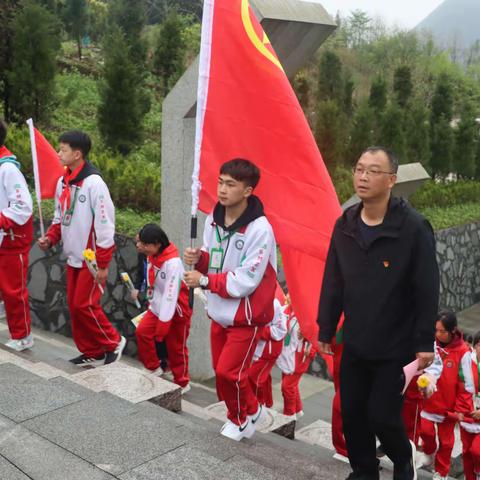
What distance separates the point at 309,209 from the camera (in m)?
4.11

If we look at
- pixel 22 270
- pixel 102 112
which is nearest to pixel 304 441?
pixel 22 270

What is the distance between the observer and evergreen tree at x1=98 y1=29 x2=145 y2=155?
43.2ft

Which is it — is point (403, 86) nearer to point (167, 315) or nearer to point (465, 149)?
point (465, 149)

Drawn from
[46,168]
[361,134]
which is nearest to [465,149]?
[361,134]

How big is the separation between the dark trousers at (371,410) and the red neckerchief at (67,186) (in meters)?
2.72

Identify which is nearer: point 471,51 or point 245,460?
point 245,460

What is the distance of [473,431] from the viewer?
212 inches

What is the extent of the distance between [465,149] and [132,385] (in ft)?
52.1

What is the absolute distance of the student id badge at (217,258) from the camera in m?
3.86

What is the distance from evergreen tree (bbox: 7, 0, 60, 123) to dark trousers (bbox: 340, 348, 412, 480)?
11.3 meters

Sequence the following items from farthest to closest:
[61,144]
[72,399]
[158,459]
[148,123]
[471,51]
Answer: [471,51]
[148,123]
[61,144]
[72,399]
[158,459]

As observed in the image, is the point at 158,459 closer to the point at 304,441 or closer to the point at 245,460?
the point at 245,460

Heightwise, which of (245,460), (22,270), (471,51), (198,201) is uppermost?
(471,51)

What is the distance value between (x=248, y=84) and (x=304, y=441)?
113 inches
